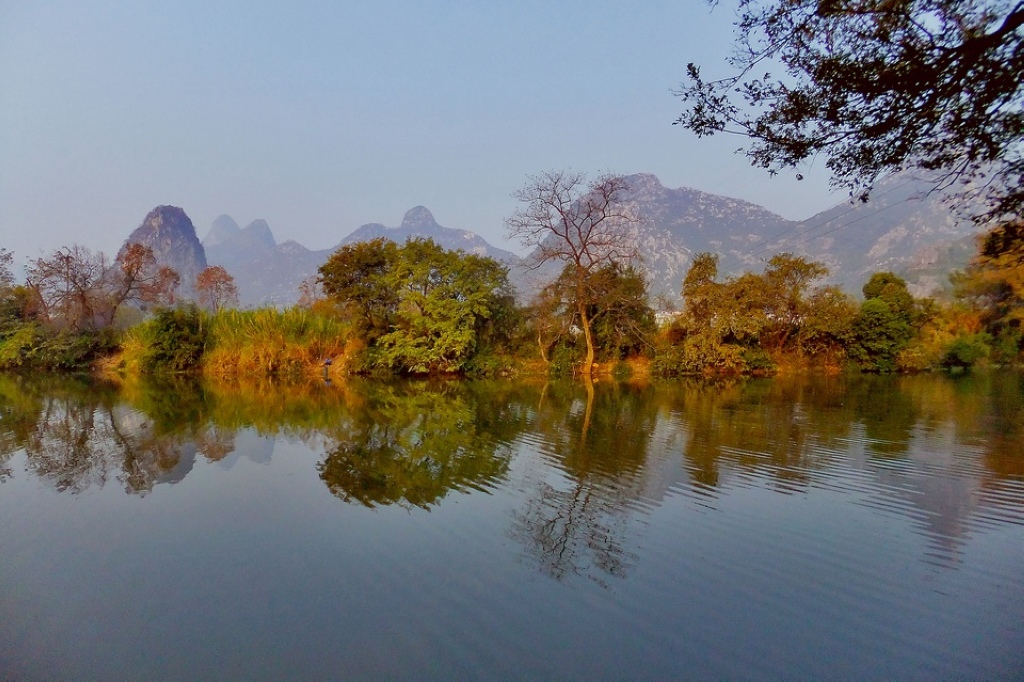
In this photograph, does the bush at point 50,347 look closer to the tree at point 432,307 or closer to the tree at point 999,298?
the tree at point 432,307

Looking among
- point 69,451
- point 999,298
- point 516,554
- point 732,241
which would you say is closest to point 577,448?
point 516,554

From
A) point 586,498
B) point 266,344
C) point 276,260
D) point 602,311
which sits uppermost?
point 276,260

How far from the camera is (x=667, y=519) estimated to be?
560cm

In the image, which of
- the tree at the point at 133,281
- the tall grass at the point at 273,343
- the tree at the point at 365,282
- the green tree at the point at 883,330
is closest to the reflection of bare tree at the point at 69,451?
the tall grass at the point at 273,343

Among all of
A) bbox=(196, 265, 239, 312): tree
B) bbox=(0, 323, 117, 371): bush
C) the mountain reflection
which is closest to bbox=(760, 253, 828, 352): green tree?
the mountain reflection

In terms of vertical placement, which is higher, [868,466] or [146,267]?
[146,267]

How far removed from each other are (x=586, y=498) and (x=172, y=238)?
474 ft

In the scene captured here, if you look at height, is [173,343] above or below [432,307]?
below

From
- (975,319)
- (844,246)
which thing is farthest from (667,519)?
(844,246)

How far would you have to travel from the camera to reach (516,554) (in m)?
4.83

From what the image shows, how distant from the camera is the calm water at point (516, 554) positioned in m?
3.41

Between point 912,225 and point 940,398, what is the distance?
387 feet

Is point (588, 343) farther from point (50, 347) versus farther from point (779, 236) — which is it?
point (779, 236)

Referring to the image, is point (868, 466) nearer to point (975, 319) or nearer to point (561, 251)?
point (561, 251)
